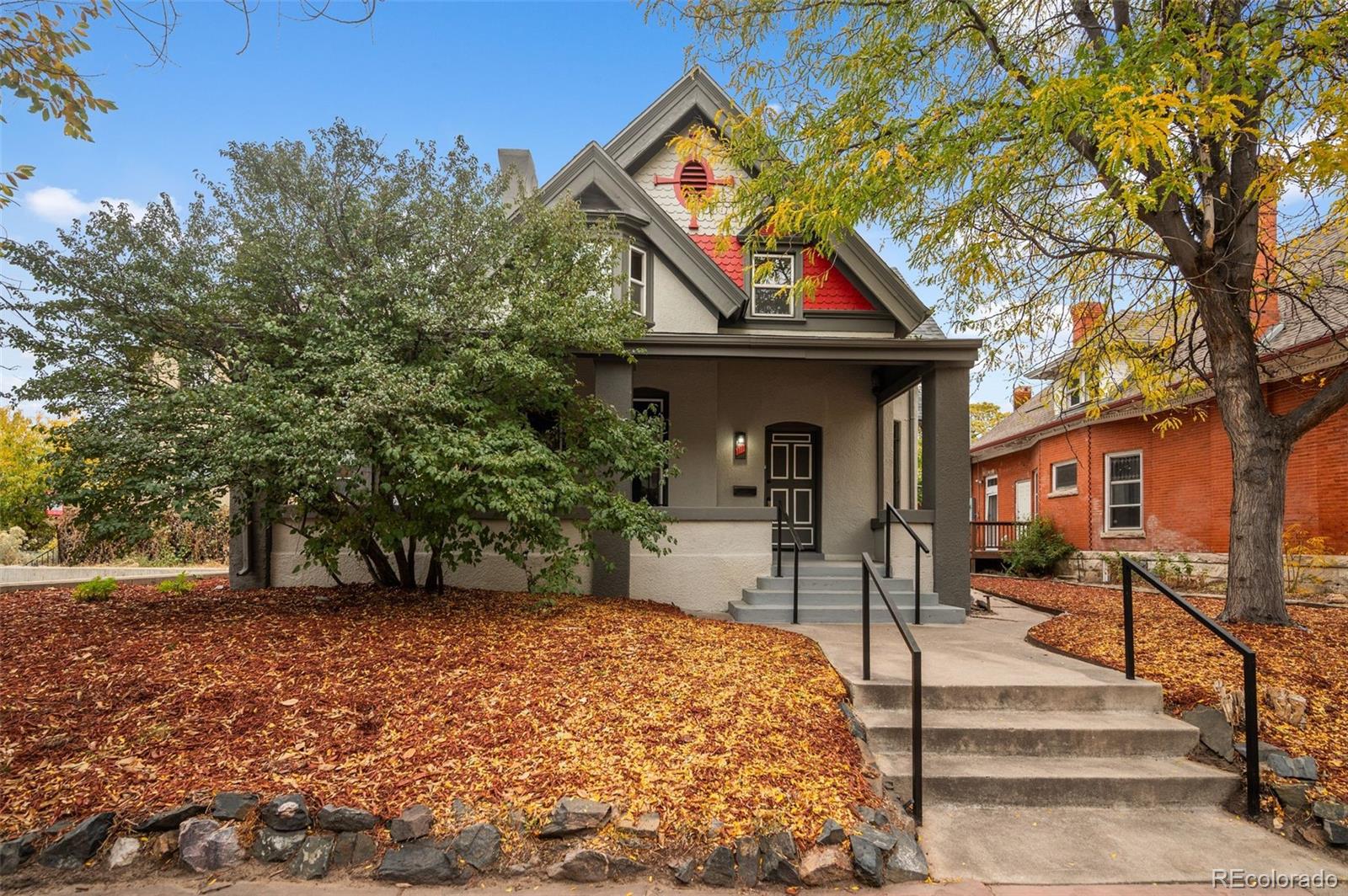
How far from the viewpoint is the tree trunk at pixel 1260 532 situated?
6.75m

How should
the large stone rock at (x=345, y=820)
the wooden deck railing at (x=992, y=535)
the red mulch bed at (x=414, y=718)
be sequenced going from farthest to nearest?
the wooden deck railing at (x=992, y=535) < the red mulch bed at (x=414, y=718) < the large stone rock at (x=345, y=820)

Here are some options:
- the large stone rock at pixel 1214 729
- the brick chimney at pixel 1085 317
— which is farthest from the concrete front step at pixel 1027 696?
the brick chimney at pixel 1085 317

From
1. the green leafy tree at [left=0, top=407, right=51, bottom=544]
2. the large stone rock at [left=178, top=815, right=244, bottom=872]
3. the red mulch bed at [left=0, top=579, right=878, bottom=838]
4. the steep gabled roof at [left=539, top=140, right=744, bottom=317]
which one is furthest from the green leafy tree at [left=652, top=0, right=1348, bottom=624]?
the green leafy tree at [left=0, top=407, right=51, bottom=544]

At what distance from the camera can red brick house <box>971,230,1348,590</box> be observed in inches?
419

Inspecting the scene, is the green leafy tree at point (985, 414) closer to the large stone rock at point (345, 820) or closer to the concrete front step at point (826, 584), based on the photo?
the concrete front step at point (826, 584)

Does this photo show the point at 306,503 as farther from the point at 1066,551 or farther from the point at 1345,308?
the point at 1066,551

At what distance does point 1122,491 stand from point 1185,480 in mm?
1905

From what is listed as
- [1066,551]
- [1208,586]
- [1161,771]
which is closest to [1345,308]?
[1208,586]

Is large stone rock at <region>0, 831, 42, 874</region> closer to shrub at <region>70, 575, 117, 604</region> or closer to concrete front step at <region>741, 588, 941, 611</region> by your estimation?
shrub at <region>70, 575, 117, 604</region>

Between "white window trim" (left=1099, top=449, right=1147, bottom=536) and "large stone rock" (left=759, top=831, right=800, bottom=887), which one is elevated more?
"white window trim" (left=1099, top=449, right=1147, bottom=536)

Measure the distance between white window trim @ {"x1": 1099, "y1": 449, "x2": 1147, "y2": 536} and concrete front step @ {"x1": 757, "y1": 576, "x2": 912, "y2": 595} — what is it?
8949 millimetres

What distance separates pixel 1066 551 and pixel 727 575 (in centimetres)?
1107

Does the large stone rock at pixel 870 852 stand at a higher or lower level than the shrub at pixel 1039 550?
lower

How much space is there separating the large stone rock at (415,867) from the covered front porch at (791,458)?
5.47 meters
